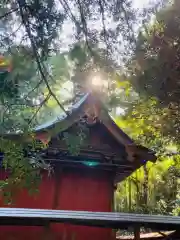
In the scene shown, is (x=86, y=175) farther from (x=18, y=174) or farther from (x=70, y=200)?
(x=18, y=174)

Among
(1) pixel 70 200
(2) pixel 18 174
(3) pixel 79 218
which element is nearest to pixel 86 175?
(1) pixel 70 200

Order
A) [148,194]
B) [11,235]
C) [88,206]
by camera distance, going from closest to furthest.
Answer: [11,235] → [88,206] → [148,194]

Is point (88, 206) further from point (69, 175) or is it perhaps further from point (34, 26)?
point (34, 26)

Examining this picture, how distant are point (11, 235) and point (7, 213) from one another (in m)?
1.77

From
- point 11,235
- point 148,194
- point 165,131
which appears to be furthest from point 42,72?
point 148,194

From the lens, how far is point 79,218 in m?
4.51

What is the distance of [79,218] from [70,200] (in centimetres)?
224

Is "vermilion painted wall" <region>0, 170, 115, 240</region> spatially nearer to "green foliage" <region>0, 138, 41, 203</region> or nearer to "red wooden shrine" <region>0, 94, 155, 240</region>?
"red wooden shrine" <region>0, 94, 155, 240</region>

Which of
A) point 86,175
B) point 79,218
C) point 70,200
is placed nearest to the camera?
point 79,218

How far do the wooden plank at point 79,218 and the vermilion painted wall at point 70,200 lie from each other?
4.29 ft

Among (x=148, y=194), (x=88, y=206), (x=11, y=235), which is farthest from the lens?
(x=148, y=194)

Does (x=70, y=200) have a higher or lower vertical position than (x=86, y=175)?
lower

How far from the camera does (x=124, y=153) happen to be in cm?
689

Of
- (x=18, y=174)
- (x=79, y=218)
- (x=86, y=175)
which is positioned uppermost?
(x=86, y=175)
